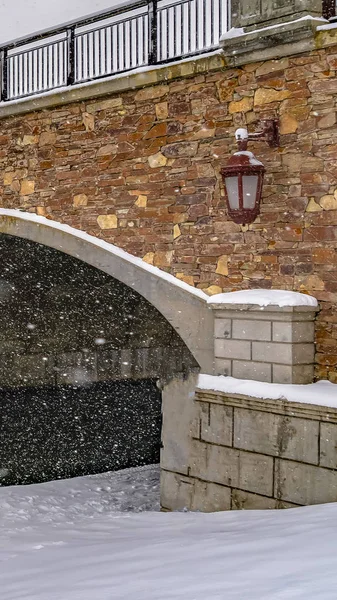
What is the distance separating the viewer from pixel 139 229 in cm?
763

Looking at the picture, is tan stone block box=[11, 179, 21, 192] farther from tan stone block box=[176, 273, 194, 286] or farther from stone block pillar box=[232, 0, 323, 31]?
stone block pillar box=[232, 0, 323, 31]

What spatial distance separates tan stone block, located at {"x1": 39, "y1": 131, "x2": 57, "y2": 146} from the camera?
339 inches

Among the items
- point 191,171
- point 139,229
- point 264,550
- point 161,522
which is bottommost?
point 161,522

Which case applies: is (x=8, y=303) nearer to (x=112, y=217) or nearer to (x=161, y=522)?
(x=112, y=217)

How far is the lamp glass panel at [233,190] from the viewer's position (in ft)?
21.2

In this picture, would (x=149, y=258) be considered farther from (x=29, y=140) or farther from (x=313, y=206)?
(x=29, y=140)

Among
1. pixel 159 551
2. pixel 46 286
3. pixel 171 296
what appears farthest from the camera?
pixel 46 286

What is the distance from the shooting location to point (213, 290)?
7.03 m

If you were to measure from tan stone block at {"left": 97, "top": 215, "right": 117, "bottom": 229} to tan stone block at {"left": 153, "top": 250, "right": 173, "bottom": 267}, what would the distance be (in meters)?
0.66

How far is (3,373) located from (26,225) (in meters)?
3.82

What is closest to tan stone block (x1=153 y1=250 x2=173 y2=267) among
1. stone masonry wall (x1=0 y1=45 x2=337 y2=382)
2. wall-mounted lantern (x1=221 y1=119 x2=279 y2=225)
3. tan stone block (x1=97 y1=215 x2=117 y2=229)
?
stone masonry wall (x1=0 y1=45 x2=337 y2=382)

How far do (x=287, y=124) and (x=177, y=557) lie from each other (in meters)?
3.50

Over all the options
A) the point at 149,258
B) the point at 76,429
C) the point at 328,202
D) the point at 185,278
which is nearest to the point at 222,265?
the point at 185,278

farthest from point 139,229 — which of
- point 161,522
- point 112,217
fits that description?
point 161,522
